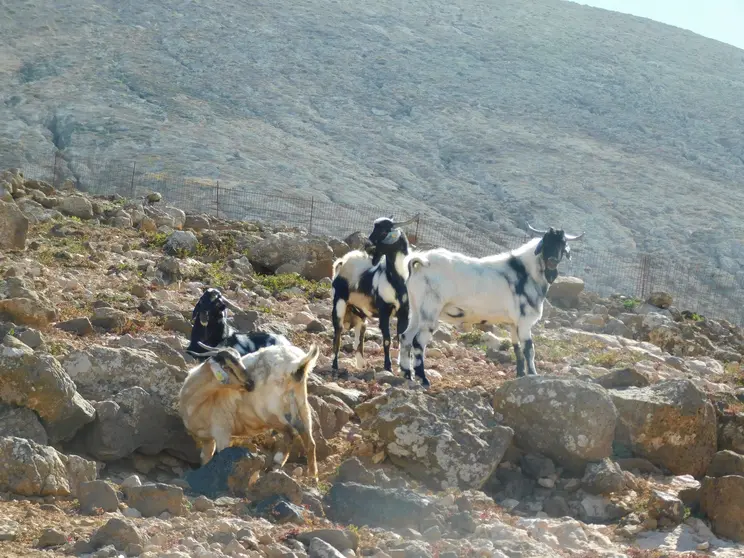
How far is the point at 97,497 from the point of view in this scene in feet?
22.8

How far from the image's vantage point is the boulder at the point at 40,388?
8016mm

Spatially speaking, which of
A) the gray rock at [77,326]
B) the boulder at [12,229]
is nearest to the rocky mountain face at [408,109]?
the boulder at [12,229]

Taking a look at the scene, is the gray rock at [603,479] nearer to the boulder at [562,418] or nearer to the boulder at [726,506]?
the boulder at [562,418]

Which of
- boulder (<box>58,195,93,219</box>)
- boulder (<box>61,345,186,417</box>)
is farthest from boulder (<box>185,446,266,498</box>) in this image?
boulder (<box>58,195,93,219</box>)

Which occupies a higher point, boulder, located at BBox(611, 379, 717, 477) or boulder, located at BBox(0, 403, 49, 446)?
boulder, located at BBox(611, 379, 717, 477)

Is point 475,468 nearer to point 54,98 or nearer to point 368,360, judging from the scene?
point 368,360

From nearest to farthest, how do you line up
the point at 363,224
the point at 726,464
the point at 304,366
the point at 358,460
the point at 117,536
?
the point at 117,536 → the point at 304,366 → the point at 358,460 → the point at 726,464 → the point at 363,224

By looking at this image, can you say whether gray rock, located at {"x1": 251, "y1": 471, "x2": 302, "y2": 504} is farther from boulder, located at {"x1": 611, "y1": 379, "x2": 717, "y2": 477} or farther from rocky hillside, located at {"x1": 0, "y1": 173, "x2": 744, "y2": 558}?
boulder, located at {"x1": 611, "y1": 379, "x2": 717, "y2": 477}

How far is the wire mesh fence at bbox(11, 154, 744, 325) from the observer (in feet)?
110

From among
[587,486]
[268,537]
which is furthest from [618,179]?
→ [268,537]

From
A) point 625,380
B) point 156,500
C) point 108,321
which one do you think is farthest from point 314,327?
point 156,500

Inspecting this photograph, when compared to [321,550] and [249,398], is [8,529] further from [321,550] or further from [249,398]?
[249,398]

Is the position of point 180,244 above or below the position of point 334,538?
below

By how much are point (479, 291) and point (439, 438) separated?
401 centimetres
